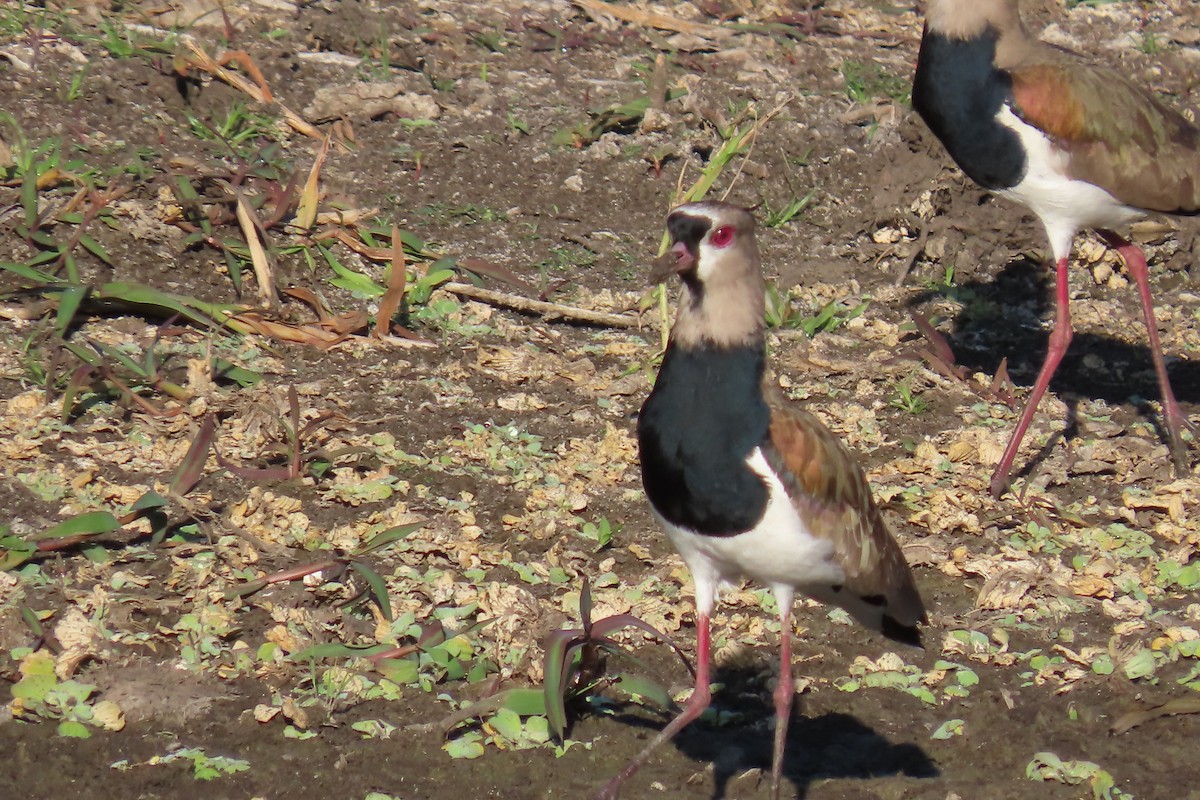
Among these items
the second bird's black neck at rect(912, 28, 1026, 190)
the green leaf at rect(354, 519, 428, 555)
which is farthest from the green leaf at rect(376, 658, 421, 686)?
the second bird's black neck at rect(912, 28, 1026, 190)

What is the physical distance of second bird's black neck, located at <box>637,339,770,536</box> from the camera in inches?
162

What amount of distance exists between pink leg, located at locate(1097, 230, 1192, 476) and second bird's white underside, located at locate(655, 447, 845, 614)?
8.88 feet

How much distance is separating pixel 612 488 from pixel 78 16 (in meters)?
4.46

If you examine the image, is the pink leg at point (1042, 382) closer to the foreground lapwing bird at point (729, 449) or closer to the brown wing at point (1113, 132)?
the brown wing at point (1113, 132)

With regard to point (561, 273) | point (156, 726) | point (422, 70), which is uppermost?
point (422, 70)

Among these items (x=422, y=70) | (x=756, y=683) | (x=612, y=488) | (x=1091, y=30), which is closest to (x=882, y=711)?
(x=756, y=683)

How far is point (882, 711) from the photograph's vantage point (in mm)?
4895

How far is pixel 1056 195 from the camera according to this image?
6430 mm

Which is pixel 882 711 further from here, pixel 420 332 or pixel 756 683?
pixel 420 332

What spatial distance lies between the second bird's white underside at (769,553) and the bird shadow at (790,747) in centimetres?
51

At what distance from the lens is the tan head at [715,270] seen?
418 centimetres

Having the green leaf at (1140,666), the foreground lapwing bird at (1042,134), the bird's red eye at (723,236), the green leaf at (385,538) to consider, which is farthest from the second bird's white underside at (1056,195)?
the green leaf at (385,538)

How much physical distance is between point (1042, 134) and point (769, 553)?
9.61ft

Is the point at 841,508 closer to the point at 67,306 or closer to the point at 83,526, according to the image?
the point at 83,526
